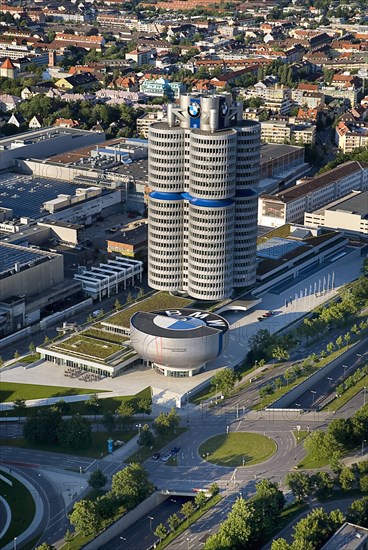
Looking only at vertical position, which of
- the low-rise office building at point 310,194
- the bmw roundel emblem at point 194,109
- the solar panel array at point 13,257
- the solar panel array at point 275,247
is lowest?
the solar panel array at point 275,247

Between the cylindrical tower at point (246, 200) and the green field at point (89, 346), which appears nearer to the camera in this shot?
the green field at point (89, 346)

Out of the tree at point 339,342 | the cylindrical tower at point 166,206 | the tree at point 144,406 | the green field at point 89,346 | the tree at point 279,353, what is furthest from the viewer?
the cylindrical tower at point 166,206

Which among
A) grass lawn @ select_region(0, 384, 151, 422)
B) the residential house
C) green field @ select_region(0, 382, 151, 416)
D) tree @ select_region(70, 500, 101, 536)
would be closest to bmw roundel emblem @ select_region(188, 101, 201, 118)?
green field @ select_region(0, 382, 151, 416)

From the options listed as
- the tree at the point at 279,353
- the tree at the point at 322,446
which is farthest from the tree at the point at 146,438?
the tree at the point at 279,353

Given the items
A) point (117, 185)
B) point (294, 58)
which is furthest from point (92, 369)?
point (294, 58)

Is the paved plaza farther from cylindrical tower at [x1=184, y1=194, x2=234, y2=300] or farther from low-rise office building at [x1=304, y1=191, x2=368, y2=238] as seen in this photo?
low-rise office building at [x1=304, y1=191, x2=368, y2=238]

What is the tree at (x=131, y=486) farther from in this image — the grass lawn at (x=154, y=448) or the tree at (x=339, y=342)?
the tree at (x=339, y=342)
